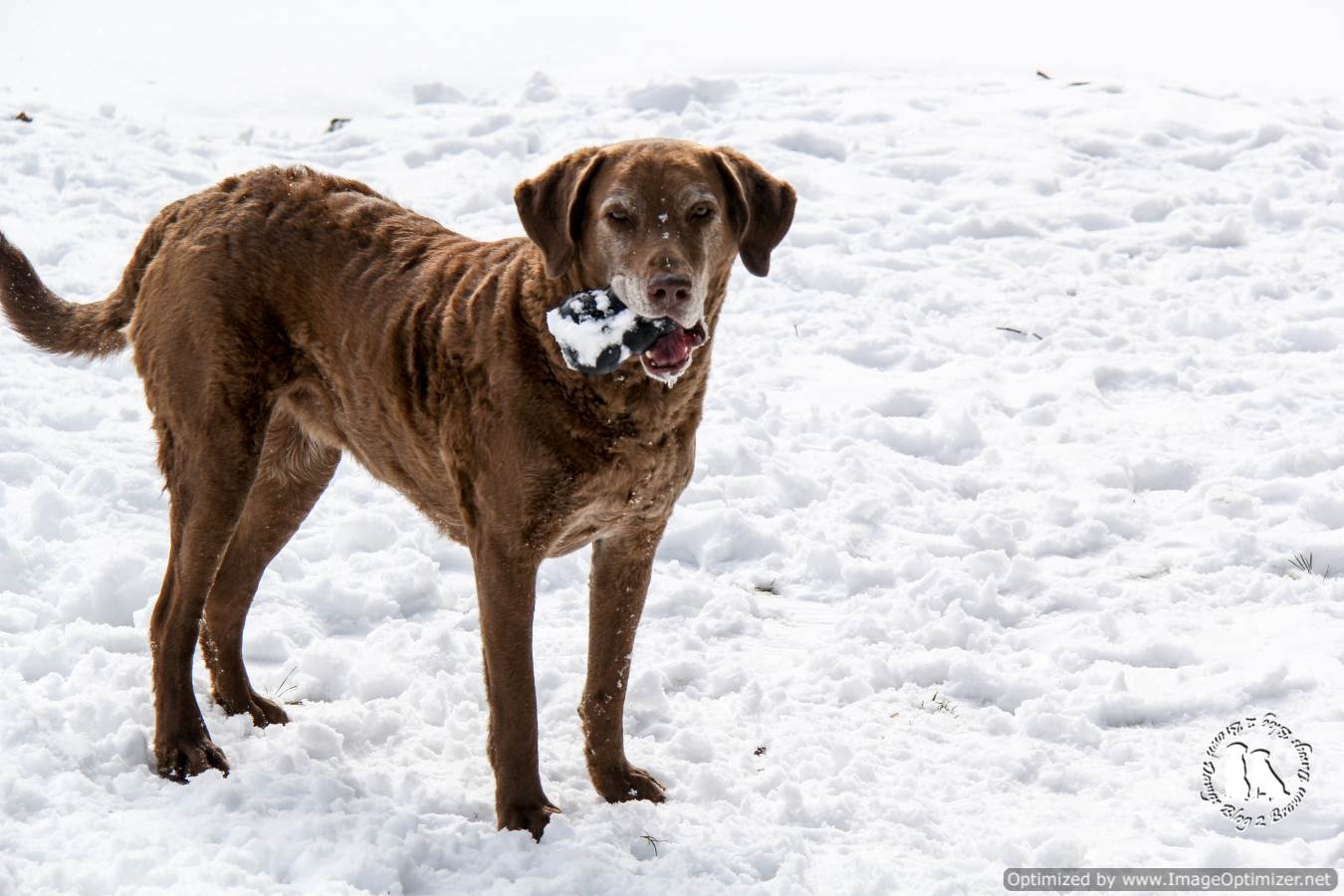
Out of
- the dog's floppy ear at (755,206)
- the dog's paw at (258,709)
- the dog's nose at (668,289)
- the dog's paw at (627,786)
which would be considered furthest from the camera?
the dog's paw at (258,709)

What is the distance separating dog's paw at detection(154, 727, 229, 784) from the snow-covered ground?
0.06 meters

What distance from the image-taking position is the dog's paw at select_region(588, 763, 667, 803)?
4211 mm

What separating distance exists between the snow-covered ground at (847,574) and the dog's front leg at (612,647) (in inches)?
5.6

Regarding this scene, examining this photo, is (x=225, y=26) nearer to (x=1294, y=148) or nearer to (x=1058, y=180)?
(x=1058, y=180)

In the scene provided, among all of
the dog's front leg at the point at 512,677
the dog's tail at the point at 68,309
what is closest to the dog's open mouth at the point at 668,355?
the dog's front leg at the point at 512,677

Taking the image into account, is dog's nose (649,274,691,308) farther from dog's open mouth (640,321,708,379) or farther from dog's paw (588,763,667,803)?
dog's paw (588,763,667,803)

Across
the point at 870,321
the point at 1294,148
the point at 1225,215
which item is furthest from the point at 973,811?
the point at 1294,148

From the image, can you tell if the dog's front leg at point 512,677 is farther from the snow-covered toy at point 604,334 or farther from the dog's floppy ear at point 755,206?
the dog's floppy ear at point 755,206

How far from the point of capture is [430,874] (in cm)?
364

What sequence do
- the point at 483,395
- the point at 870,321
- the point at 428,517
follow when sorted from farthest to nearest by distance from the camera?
1. the point at 870,321
2. the point at 428,517
3. the point at 483,395

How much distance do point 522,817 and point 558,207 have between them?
171 cm

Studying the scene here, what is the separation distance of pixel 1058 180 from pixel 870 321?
238 centimetres

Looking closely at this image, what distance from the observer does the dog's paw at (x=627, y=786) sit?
4.21 meters

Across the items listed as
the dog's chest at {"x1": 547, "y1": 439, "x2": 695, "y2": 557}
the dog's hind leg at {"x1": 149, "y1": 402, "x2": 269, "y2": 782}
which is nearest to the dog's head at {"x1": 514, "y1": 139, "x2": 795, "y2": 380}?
the dog's chest at {"x1": 547, "y1": 439, "x2": 695, "y2": 557}
